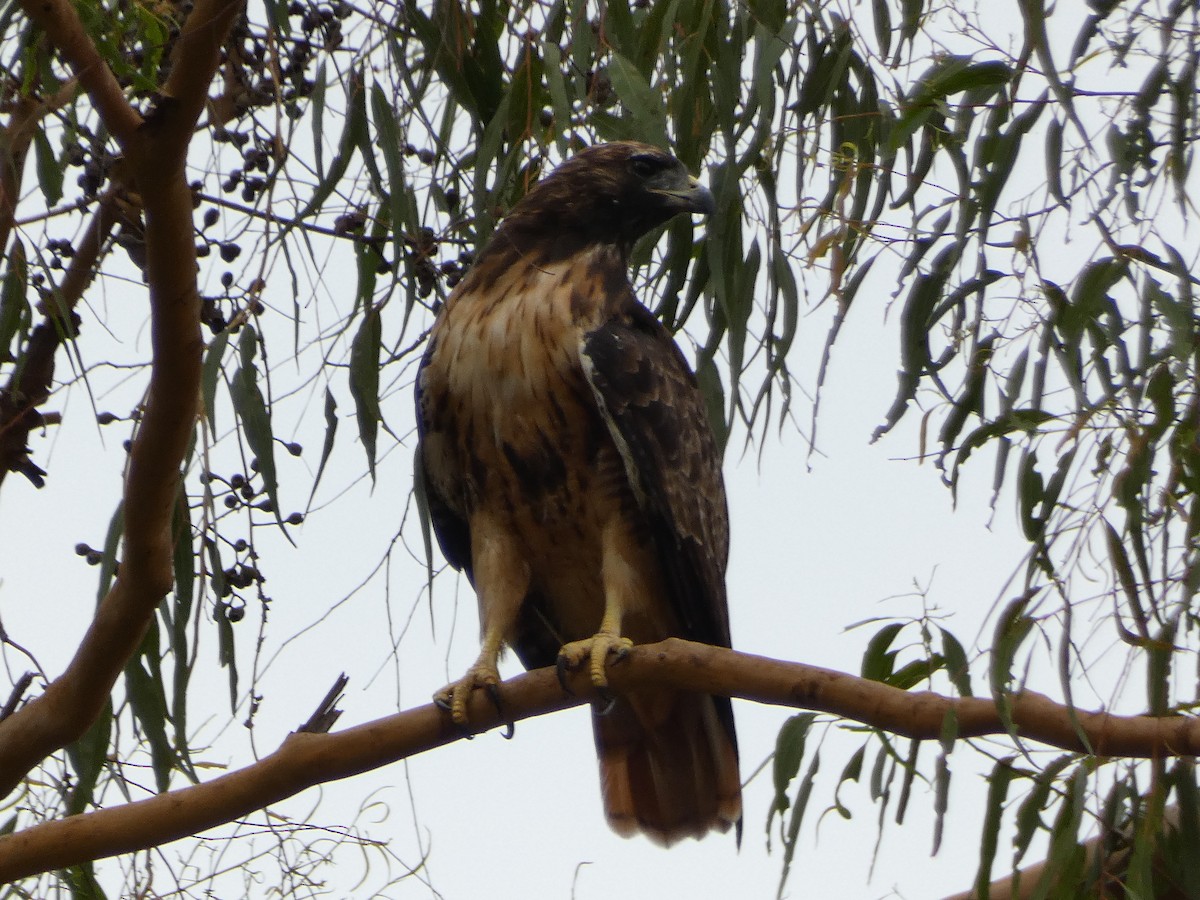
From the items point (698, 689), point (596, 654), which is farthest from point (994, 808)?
point (596, 654)

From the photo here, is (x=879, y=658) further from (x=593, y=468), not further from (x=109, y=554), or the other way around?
(x=109, y=554)

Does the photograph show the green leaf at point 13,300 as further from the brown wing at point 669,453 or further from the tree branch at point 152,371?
the brown wing at point 669,453

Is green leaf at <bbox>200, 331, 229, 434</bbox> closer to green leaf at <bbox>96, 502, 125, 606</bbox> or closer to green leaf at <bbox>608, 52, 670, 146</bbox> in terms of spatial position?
green leaf at <bbox>96, 502, 125, 606</bbox>

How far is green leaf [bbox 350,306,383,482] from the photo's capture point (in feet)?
9.07

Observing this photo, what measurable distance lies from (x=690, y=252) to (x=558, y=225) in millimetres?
409

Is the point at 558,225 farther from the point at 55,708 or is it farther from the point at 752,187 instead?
the point at 55,708

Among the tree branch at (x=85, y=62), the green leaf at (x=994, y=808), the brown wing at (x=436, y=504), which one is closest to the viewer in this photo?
the tree branch at (x=85, y=62)

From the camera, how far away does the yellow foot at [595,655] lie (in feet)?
9.09

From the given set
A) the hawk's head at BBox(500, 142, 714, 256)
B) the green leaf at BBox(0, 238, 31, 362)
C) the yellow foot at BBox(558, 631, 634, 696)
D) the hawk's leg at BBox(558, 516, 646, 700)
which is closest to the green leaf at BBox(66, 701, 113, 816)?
the green leaf at BBox(0, 238, 31, 362)

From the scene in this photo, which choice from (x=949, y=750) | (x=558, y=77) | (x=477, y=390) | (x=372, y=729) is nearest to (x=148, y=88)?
(x=558, y=77)

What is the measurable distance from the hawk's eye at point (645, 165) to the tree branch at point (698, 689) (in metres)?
1.39

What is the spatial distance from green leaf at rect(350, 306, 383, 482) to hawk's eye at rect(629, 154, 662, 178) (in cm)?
87

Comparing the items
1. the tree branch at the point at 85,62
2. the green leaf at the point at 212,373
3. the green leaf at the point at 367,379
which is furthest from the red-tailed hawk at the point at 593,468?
the tree branch at the point at 85,62

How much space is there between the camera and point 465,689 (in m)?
2.85
